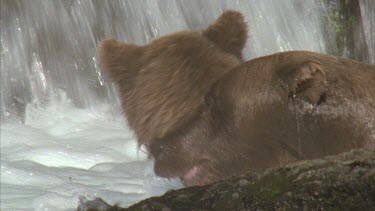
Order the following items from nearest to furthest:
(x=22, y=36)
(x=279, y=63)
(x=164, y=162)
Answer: (x=279, y=63), (x=164, y=162), (x=22, y=36)

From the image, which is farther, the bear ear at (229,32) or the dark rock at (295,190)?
the bear ear at (229,32)

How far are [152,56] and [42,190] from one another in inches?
76.8

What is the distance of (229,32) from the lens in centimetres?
521

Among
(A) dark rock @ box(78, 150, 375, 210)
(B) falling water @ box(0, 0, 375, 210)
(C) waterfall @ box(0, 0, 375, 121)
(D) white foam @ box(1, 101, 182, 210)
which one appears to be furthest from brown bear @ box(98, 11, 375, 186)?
(C) waterfall @ box(0, 0, 375, 121)

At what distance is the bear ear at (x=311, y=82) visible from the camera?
4.07m

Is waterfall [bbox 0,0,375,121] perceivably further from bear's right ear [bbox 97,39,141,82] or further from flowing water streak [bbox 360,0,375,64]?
bear's right ear [bbox 97,39,141,82]

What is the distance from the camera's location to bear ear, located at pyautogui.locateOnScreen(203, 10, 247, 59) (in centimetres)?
513

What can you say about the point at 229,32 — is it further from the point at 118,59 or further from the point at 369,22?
the point at 369,22

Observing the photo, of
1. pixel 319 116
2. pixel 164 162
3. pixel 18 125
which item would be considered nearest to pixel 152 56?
pixel 164 162

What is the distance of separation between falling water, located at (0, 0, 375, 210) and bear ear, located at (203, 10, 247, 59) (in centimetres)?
312

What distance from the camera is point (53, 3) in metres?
10.5

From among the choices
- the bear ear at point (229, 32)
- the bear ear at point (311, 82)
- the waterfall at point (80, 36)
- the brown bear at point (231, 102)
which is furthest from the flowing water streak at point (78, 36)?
the bear ear at point (311, 82)

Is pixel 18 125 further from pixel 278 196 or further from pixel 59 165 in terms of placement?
pixel 278 196

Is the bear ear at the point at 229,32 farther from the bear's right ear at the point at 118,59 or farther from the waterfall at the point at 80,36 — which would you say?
the waterfall at the point at 80,36
